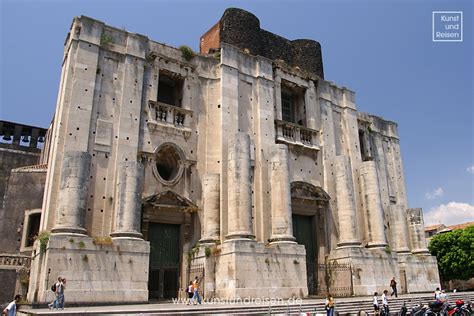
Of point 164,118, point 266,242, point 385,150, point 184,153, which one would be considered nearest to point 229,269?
point 266,242

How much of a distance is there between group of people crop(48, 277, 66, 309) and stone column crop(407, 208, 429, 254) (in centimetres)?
1886

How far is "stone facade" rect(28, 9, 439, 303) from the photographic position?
14.1 meters

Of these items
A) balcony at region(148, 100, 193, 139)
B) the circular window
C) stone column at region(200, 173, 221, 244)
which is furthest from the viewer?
balcony at region(148, 100, 193, 139)

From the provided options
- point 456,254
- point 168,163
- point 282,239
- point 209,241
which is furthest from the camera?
point 456,254

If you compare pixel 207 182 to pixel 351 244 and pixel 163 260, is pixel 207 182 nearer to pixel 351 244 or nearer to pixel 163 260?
pixel 163 260

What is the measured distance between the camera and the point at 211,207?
16750mm

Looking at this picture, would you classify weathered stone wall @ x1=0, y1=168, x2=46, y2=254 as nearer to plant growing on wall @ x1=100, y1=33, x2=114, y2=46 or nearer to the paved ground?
plant growing on wall @ x1=100, y1=33, x2=114, y2=46

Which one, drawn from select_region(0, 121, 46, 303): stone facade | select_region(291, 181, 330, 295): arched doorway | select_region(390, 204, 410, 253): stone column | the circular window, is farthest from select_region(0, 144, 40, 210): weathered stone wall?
select_region(390, 204, 410, 253): stone column

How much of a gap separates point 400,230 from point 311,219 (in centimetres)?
602

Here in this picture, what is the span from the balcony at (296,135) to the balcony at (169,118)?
467 centimetres

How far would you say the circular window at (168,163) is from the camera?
17234 mm

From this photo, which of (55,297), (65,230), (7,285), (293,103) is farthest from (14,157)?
(55,297)

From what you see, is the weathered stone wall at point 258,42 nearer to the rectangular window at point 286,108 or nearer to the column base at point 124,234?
the rectangular window at point 286,108

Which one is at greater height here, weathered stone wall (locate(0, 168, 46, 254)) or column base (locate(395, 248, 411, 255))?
weathered stone wall (locate(0, 168, 46, 254))
